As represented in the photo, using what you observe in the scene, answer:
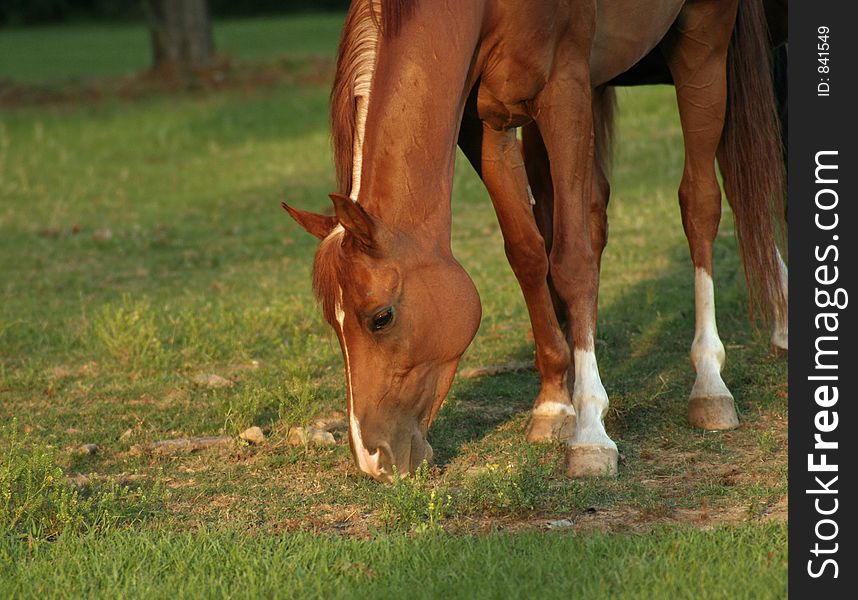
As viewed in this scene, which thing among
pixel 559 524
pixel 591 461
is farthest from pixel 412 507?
pixel 591 461

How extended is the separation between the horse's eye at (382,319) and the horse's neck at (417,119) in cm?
29

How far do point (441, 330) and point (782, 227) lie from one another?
240 centimetres

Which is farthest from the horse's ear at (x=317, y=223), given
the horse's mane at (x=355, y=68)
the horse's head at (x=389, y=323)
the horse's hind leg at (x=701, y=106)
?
the horse's hind leg at (x=701, y=106)

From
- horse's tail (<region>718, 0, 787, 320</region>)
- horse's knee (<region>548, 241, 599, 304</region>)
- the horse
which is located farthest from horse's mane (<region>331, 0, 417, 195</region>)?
horse's tail (<region>718, 0, 787, 320</region>)

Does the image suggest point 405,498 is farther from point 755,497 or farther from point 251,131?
point 251,131

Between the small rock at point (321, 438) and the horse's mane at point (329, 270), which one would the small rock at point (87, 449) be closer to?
the small rock at point (321, 438)

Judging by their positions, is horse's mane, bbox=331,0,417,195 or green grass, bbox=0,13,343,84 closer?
horse's mane, bbox=331,0,417,195

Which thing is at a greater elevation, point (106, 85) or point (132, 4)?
point (132, 4)

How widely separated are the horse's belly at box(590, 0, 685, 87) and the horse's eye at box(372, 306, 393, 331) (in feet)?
5.04

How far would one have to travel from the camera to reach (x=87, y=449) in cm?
484

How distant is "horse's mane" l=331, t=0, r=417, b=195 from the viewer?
4.04m

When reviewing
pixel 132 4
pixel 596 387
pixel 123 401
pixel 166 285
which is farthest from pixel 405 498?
pixel 132 4

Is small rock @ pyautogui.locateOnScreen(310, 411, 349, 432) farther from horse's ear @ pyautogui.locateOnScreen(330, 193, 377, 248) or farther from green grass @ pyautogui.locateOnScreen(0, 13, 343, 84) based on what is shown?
green grass @ pyautogui.locateOnScreen(0, 13, 343, 84)

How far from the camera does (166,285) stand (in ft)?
26.3
